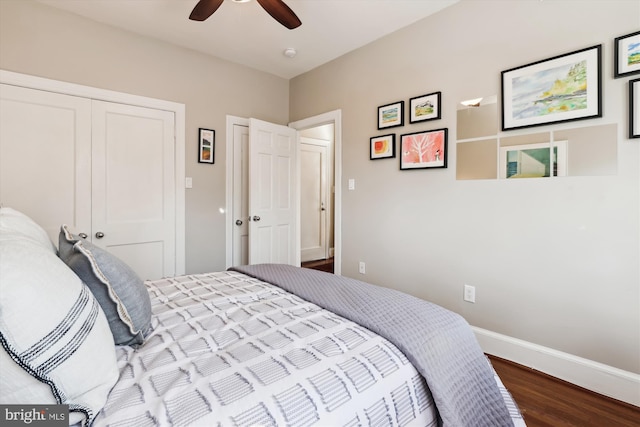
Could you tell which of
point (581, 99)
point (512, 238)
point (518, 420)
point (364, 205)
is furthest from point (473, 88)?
point (518, 420)

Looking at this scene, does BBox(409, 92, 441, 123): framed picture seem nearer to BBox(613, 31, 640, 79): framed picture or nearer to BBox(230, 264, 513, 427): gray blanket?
BBox(613, 31, 640, 79): framed picture

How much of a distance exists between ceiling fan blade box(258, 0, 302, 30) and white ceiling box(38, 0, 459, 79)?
40 cm

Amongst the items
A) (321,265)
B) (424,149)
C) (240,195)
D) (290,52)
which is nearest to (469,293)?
(424,149)

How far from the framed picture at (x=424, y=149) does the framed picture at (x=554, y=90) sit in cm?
47

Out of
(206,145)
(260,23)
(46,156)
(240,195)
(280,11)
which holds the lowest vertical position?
(240,195)

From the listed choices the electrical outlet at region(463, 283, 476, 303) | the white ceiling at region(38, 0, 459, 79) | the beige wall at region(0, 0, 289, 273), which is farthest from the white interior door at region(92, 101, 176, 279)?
the electrical outlet at region(463, 283, 476, 303)

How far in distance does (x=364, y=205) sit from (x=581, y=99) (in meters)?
1.82

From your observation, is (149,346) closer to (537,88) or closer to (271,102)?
(537,88)

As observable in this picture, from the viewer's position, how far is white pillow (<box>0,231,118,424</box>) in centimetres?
62

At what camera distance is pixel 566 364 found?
1.97 m

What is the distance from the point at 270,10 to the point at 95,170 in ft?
6.56

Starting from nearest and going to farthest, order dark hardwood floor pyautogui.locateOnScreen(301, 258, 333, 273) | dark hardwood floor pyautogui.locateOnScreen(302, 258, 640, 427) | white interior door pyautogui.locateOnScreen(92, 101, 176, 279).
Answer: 1. dark hardwood floor pyautogui.locateOnScreen(302, 258, 640, 427)
2. white interior door pyautogui.locateOnScreen(92, 101, 176, 279)
3. dark hardwood floor pyautogui.locateOnScreen(301, 258, 333, 273)

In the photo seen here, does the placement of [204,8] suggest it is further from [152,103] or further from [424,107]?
[424,107]

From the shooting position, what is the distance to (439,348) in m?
1.12
